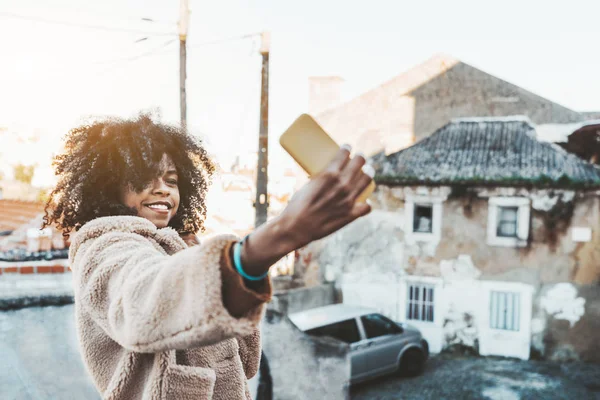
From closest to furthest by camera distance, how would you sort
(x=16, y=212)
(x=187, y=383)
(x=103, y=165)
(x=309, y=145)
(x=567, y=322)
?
(x=309, y=145) < (x=187, y=383) < (x=103, y=165) < (x=16, y=212) < (x=567, y=322)

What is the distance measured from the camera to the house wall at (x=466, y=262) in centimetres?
366

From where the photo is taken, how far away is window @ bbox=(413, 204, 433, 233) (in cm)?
396

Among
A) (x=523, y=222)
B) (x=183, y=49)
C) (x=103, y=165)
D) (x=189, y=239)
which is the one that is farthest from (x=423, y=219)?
(x=103, y=165)

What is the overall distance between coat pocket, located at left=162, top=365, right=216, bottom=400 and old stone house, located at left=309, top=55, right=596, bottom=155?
3.04 meters

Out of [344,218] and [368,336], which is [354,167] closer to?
[344,218]

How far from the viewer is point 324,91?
378 cm

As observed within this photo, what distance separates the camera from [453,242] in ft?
12.8

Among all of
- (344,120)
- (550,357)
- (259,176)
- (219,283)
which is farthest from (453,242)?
(219,283)

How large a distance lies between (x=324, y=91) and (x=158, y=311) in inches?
128

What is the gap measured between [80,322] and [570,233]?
3.61 meters

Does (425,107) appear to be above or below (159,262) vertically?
above

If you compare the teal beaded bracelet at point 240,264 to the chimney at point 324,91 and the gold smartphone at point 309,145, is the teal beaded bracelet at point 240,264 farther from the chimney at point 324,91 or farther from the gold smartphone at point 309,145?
the chimney at point 324,91

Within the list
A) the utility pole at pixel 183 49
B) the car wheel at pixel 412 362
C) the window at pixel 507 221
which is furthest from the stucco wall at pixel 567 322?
the utility pole at pixel 183 49

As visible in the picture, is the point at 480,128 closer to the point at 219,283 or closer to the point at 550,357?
the point at 550,357
